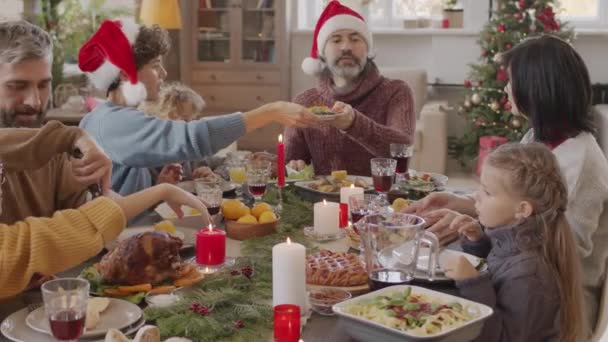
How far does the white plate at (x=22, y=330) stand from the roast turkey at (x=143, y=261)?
19 centimetres

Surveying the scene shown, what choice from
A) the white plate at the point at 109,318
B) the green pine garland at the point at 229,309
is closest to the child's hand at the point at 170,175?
the green pine garland at the point at 229,309

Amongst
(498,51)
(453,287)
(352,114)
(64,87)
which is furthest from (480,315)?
(498,51)

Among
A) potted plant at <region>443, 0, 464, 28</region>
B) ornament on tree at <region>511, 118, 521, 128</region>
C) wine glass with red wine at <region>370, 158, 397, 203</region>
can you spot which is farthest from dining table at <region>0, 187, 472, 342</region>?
potted plant at <region>443, 0, 464, 28</region>

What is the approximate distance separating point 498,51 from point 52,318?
579 cm

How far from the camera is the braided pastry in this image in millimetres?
1801

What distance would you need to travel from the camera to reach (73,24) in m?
5.97

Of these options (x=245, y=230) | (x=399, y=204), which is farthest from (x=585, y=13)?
(x=245, y=230)

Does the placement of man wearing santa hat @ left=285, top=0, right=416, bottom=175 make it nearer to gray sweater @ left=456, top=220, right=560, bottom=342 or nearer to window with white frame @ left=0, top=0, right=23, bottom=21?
gray sweater @ left=456, top=220, right=560, bottom=342

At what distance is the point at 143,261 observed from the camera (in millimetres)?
1753

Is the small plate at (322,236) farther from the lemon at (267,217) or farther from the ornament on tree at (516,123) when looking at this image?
the ornament on tree at (516,123)

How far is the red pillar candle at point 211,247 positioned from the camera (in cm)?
193

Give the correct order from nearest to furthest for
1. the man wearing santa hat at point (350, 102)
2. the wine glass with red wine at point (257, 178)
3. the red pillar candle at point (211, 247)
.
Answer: the red pillar candle at point (211, 247) → the wine glass with red wine at point (257, 178) → the man wearing santa hat at point (350, 102)

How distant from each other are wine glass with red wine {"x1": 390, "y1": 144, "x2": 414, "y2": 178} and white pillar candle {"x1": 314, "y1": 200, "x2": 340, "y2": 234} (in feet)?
2.21

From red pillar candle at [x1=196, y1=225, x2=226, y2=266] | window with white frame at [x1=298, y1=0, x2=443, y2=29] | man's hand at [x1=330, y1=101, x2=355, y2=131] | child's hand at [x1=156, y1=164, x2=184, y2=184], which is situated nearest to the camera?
red pillar candle at [x1=196, y1=225, x2=226, y2=266]
